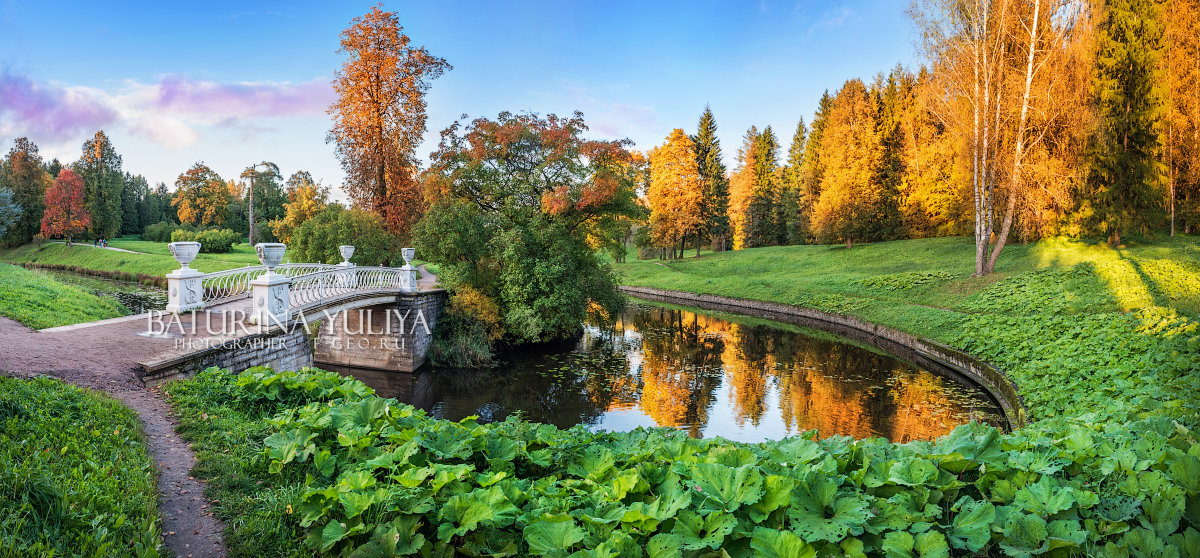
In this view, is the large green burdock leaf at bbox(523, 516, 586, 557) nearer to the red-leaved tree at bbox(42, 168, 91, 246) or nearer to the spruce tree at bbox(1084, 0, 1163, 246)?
the spruce tree at bbox(1084, 0, 1163, 246)

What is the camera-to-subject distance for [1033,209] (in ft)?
63.3

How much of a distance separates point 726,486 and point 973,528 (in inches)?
46.1

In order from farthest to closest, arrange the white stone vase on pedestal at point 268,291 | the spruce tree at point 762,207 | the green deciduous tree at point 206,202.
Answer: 1. the spruce tree at point 762,207
2. the green deciduous tree at point 206,202
3. the white stone vase on pedestal at point 268,291

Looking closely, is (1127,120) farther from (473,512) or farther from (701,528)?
(473,512)

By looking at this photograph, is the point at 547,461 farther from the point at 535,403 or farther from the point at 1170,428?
Answer: the point at 535,403

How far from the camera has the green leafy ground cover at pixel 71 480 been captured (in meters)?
2.49

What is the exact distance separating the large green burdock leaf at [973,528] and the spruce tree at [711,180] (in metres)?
35.4

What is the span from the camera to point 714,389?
12.2m

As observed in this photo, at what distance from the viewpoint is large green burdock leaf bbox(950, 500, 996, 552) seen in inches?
99.8

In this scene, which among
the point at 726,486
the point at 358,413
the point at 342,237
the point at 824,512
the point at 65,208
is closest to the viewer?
the point at 824,512

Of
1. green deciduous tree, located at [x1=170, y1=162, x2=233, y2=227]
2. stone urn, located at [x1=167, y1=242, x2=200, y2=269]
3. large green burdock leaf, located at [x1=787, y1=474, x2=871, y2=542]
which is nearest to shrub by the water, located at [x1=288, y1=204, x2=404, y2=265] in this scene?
stone urn, located at [x1=167, y1=242, x2=200, y2=269]

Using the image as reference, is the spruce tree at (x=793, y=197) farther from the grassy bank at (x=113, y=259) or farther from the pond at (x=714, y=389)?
the grassy bank at (x=113, y=259)

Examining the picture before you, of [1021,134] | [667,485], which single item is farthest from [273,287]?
[1021,134]

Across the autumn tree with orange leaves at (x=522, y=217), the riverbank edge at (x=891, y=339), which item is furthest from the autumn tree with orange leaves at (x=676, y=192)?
the autumn tree with orange leaves at (x=522, y=217)
